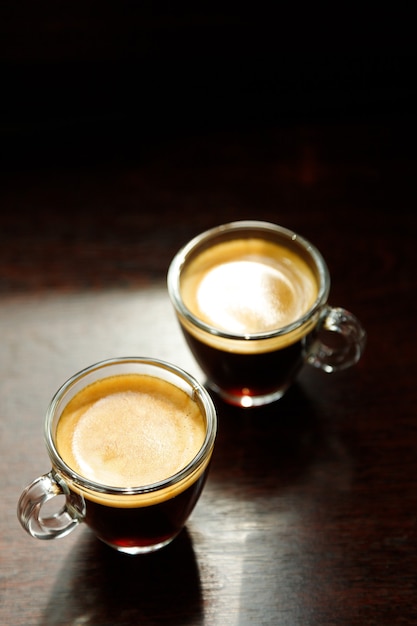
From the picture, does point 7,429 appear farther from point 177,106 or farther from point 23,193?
point 177,106

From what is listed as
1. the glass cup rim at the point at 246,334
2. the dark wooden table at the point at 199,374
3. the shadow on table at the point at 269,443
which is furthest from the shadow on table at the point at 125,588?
the glass cup rim at the point at 246,334

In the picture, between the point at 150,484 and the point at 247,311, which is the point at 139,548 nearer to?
the point at 150,484

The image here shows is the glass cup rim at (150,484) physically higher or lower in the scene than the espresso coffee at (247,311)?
higher

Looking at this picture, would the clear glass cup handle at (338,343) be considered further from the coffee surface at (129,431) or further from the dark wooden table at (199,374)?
the coffee surface at (129,431)

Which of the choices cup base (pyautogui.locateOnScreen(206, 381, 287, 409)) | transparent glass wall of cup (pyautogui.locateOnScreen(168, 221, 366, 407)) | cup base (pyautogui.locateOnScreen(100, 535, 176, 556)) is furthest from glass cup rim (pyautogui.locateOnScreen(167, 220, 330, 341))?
cup base (pyautogui.locateOnScreen(100, 535, 176, 556))

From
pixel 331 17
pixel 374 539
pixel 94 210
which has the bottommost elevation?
pixel 374 539

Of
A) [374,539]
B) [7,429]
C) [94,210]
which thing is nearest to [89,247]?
[94,210]
